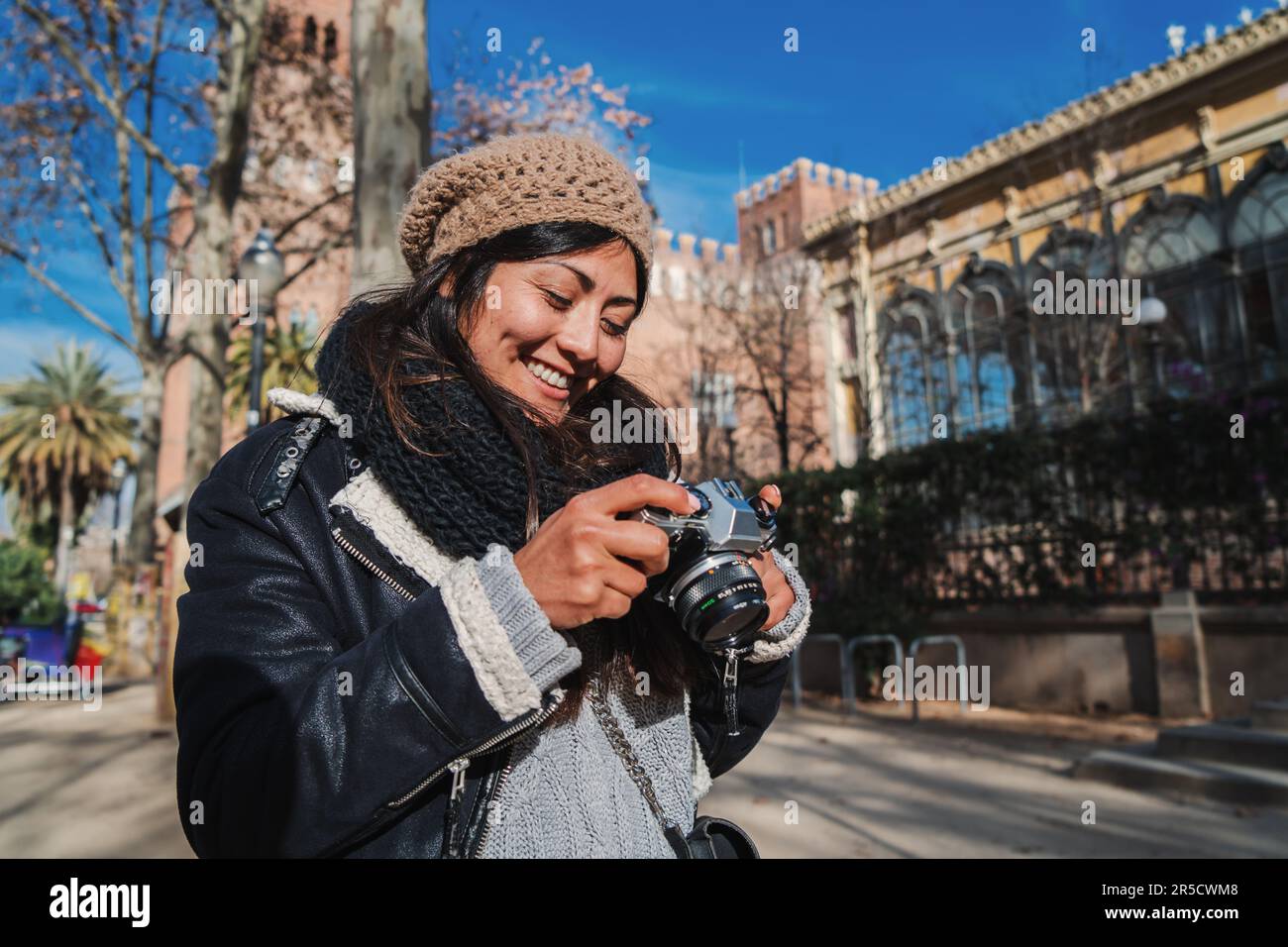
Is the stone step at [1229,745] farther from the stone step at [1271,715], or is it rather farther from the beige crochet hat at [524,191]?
the beige crochet hat at [524,191]

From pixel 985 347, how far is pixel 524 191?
67.7ft

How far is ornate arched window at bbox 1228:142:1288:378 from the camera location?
15.8 metres

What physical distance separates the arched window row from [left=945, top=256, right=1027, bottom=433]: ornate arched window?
3 centimetres

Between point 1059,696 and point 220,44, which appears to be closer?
point 1059,696

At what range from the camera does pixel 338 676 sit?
3.64 feet

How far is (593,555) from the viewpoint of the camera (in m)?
1.10

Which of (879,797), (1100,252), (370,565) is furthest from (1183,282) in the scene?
(370,565)

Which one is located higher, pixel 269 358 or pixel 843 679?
pixel 269 358

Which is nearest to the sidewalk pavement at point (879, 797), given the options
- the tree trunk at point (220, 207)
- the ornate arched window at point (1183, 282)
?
the tree trunk at point (220, 207)

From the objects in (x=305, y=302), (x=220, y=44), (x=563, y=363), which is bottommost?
(x=563, y=363)

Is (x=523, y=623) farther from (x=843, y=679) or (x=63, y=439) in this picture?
(x=63, y=439)

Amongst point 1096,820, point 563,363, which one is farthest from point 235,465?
point 1096,820
